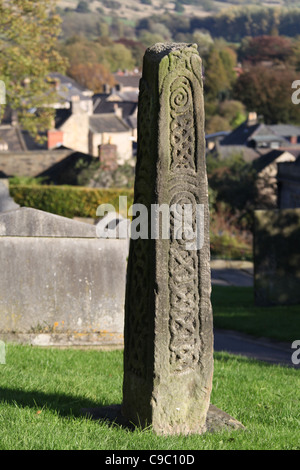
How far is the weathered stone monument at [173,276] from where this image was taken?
5527mm

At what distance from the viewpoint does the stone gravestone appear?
18.1 ft

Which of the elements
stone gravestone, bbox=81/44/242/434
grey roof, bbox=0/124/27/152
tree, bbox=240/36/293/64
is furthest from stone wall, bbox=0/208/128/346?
tree, bbox=240/36/293/64

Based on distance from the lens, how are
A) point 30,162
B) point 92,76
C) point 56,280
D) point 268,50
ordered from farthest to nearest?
point 92,76 < point 268,50 < point 30,162 < point 56,280

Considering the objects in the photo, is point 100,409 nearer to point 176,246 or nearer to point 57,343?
point 176,246

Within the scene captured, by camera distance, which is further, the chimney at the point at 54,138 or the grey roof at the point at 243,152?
the chimney at the point at 54,138

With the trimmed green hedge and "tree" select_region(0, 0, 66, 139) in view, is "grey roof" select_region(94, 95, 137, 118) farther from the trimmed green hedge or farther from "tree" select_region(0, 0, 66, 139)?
"tree" select_region(0, 0, 66, 139)

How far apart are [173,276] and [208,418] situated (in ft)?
4.26

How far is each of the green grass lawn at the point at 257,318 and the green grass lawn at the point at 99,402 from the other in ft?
14.6

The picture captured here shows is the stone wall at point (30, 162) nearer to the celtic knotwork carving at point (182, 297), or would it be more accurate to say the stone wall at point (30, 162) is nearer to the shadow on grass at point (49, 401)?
the shadow on grass at point (49, 401)

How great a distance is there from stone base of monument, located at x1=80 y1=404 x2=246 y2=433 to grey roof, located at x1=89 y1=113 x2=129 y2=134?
6238cm

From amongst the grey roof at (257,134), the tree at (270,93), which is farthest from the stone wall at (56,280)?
the tree at (270,93)

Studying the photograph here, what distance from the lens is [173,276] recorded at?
5.56m

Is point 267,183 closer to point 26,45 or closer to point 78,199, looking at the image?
point 78,199

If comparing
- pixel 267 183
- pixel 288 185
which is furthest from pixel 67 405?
pixel 267 183
